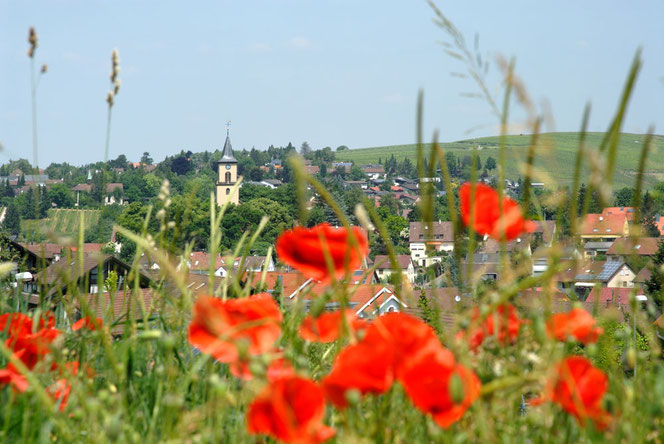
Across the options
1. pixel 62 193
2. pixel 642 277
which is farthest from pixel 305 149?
pixel 642 277

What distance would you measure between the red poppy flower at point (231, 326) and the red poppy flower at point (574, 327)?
0.30 metres

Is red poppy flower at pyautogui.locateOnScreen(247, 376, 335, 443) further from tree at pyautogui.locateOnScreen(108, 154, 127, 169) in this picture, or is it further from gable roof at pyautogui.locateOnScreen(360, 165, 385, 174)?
gable roof at pyautogui.locateOnScreen(360, 165, 385, 174)

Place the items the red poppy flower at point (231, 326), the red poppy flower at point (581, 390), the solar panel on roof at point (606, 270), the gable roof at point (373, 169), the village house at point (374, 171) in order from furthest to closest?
1. the gable roof at point (373, 169)
2. the village house at point (374, 171)
3. the solar panel on roof at point (606, 270)
4. the red poppy flower at point (231, 326)
5. the red poppy flower at point (581, 390)

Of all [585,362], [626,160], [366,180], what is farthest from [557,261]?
[366,180]

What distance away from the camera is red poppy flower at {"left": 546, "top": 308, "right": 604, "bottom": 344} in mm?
791

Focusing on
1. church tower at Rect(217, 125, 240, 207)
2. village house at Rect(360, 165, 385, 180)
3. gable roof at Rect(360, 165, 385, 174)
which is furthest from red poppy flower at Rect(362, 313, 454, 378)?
gable roof at Rect(360, 165, 385, 174)

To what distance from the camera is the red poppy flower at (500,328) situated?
85 cm

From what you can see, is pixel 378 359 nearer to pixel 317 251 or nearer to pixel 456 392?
pixel 456 392

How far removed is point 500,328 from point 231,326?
1.03 feet

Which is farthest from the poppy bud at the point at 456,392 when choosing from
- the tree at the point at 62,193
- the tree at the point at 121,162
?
the tree at the point at 121,162

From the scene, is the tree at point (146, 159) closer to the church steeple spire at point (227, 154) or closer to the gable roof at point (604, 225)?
the church steeple spire at point (227, 154)

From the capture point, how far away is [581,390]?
67cm

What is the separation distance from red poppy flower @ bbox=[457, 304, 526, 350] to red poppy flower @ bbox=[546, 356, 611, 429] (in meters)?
0.16

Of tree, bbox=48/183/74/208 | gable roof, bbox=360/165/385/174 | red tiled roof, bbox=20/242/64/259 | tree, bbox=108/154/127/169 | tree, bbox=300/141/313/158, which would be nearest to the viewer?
red tiled roof, bbox=20/242/64/259
